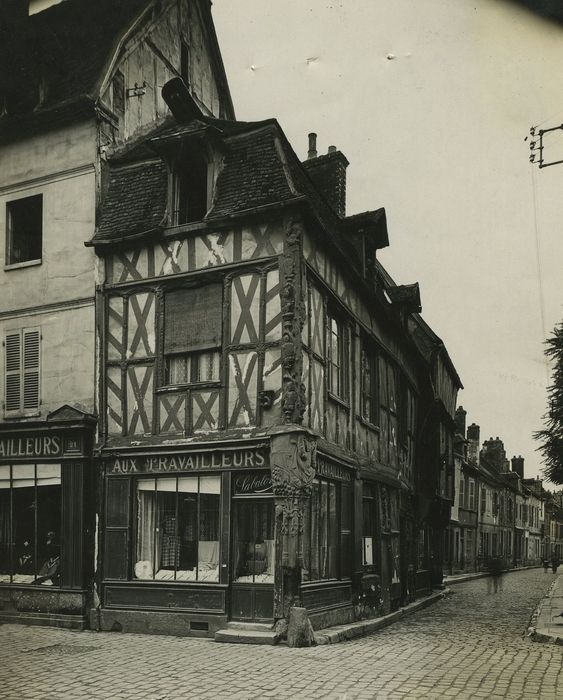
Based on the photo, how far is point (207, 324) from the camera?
466 inches

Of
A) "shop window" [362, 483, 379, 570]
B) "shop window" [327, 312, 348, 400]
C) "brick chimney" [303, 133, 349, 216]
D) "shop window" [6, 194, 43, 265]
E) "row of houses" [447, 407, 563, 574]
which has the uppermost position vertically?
"brick chimney" [303, 133, 349, 216]

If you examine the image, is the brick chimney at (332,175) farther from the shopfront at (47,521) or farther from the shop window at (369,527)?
the shopfront at (47,521)

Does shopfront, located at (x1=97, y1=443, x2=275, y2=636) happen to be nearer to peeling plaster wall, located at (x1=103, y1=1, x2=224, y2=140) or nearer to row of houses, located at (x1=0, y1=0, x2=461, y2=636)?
row of houses, located at (x1=0, y1=0, x2=461, y2=636)

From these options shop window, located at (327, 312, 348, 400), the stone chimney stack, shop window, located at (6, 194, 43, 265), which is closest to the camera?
shop window, located at (327, 312, 348, 400)

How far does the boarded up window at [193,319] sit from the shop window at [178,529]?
1.98 meters

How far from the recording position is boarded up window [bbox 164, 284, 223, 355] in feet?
38.6

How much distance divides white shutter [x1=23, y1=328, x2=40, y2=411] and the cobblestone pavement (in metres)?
3.50

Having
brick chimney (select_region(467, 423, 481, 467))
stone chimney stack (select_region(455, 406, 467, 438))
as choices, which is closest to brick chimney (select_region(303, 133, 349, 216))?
stone chimney stack (select_region(455, 406, 467, 438))

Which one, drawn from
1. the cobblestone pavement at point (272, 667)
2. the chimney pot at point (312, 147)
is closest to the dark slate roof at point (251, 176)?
the cobblestone pavement at point (272, 667)

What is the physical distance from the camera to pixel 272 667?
28.2 ft

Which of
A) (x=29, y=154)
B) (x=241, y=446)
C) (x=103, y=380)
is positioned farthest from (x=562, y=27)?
(x=29, y=154)

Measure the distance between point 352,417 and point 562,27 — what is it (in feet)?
29.3

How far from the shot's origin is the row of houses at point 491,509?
3831cm

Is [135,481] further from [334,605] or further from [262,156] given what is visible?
[262,156]
